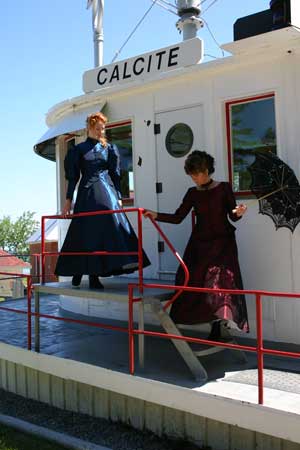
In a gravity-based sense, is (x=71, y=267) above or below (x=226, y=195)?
below

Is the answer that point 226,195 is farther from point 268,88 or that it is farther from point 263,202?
point 268,88

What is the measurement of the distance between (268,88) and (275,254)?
163 centimetres

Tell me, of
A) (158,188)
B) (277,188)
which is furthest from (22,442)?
(277,188)

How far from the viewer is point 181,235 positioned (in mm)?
5672

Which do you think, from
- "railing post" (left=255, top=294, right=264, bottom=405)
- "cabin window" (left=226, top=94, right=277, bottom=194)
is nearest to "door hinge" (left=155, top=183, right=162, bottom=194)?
"cabin window" (left=226, top=94, right=277, bottom=194)

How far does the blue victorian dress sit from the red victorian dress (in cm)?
48

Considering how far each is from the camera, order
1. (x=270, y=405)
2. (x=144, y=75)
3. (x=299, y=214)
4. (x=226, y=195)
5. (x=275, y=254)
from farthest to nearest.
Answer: (x=144, y=75) → (x=275, y=254) → (x=299, y=214) → (x=226, y=195) → (x=270, y=405)

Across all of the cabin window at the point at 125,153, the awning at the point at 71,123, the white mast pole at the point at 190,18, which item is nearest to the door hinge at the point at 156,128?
the cabin window at the point at 125,153

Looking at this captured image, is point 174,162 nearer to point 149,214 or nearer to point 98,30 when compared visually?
point 149,214

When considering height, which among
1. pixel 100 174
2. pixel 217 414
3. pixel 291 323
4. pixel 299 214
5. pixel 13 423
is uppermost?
pixel 100 174

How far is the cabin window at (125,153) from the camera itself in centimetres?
624

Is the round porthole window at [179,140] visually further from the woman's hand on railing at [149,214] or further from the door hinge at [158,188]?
the woman's hand on railing at [149,214]

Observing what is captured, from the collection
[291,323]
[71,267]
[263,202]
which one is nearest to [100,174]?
[71,267]

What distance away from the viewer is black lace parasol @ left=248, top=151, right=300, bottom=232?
4.62m
